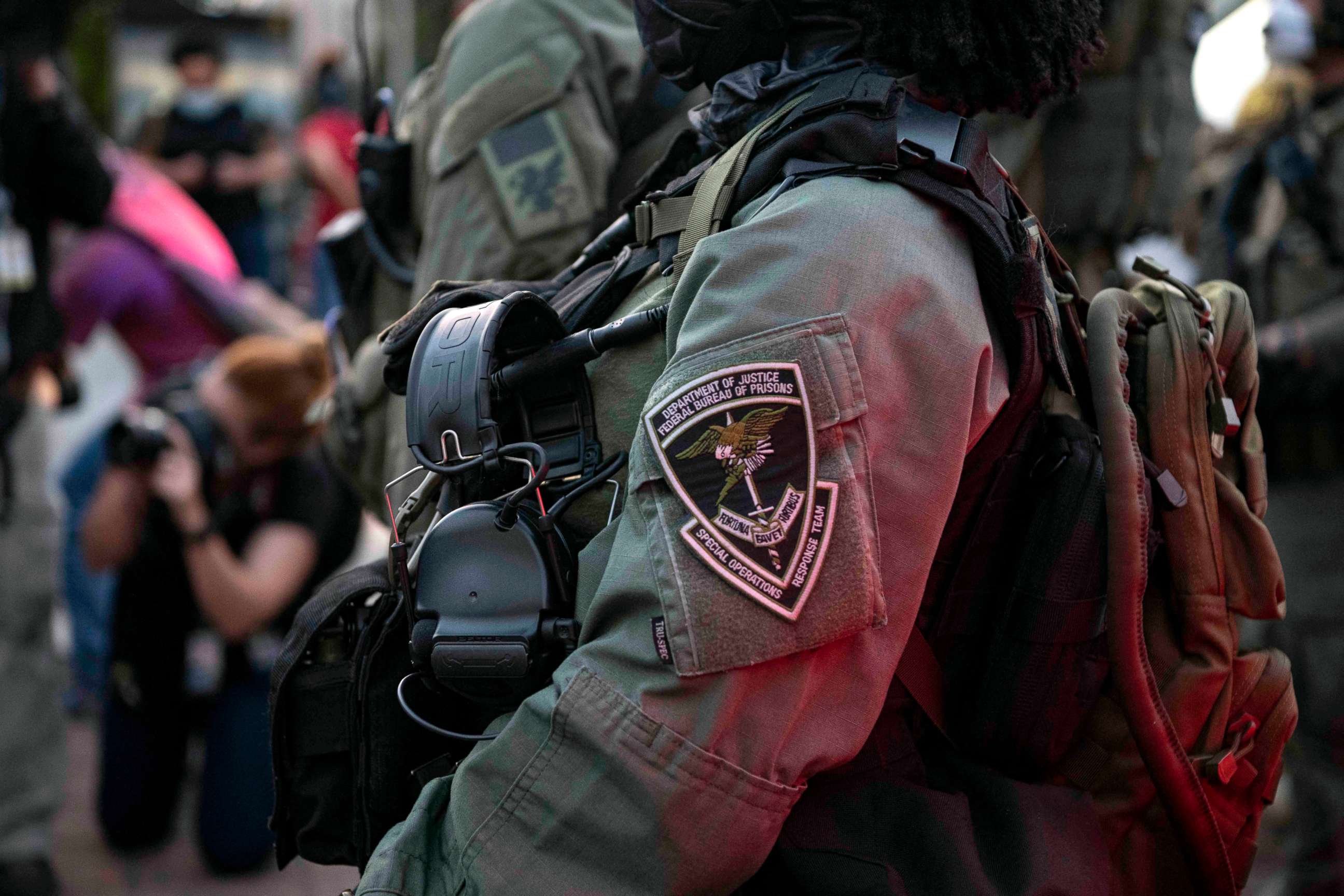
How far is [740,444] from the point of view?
125 cm

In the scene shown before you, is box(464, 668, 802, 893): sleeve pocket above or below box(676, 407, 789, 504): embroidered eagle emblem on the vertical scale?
below

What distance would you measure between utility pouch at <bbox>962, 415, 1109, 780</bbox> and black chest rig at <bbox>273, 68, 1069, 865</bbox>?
0.23ft

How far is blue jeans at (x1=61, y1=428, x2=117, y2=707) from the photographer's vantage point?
4910 millimetres

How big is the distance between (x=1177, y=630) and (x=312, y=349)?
10.2 ft

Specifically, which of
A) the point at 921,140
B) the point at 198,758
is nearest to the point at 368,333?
the point at 921,140

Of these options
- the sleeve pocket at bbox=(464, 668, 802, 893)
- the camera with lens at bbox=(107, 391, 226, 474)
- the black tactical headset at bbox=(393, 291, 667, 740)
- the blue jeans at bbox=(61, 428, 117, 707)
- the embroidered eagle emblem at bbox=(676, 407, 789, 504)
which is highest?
the embroidered eagle emblem at bbox=(676, 407, 789, 504)

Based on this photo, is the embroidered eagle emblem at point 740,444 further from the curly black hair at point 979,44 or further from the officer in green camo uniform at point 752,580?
the curly black hair at point 979,44

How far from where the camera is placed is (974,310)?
4.35 ft

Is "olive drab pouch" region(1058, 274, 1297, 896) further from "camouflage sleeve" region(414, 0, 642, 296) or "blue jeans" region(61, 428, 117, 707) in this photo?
"blue jeans" region(61, 428, 117, 707)

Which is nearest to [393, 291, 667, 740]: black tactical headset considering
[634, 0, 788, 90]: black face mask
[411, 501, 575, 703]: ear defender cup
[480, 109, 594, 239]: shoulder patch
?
[411, 501, 575, 703]: ear defender cup

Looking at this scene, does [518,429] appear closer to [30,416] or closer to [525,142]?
[525,142]

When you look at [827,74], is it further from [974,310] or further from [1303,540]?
[1303,540]

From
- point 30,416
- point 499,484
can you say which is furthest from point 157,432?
point 499,484

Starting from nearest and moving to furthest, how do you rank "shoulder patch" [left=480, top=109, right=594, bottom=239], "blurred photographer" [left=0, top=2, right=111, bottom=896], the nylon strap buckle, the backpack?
1. the backpack
2. the nylon strap buckle
3. "shoulder patch" [left=480, top=109, right=594, bottom=239]
4. "blurred photographer" [left=0, top=2, right=111, bottom=896]
